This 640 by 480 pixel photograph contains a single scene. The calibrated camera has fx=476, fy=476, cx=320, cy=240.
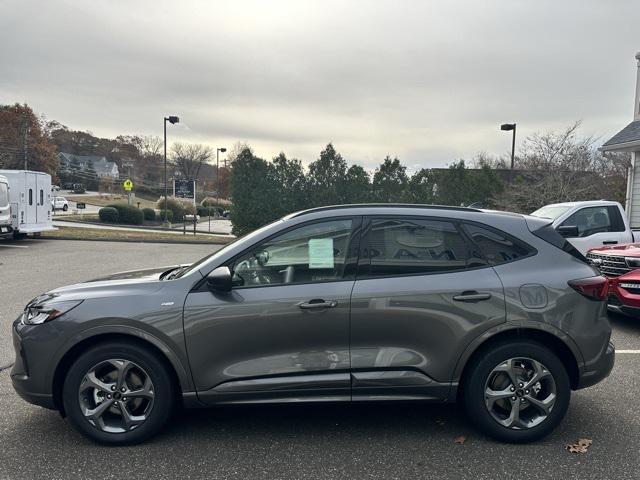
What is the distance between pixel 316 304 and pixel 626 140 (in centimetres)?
1378

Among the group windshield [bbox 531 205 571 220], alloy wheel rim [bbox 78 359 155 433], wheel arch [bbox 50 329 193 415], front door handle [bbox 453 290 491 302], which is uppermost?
windshield [bbox 531 205 571 220]

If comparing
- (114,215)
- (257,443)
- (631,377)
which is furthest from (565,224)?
(114,215)

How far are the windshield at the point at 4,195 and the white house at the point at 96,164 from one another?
273 ft

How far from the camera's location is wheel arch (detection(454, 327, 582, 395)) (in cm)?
327

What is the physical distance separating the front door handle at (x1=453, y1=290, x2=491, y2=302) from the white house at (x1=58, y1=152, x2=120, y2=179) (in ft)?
329

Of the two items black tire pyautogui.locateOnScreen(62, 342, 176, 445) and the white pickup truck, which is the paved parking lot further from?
the white pickup truck

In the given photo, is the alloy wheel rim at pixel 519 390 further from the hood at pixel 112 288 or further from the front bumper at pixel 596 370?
the hood at pixel 112 288

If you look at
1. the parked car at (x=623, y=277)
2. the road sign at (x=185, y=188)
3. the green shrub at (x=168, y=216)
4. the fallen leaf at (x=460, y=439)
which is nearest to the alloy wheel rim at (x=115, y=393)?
the fallen leaf at (x=460, y=439)

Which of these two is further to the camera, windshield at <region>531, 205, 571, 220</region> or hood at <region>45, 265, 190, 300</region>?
windshield at <region>531, 205, 571, 220</region>

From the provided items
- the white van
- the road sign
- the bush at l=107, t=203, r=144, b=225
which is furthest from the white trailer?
the bush at l=107, t=203, r=144, b=225

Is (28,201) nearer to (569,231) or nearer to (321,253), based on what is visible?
(569,231)

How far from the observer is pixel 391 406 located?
3963mm

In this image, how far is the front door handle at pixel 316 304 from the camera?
318 centimetres

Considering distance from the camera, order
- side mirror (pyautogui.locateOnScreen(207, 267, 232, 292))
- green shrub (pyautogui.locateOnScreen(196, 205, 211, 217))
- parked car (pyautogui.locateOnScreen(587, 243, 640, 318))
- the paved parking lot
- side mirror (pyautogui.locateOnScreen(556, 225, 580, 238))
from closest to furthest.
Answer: the paved parking lot
side mirror (pyautogui.locateOnScreen(207, 267, 232, 292))
parked car (pyautogui.locateOnScreen(587, 243, 640, 318))
side mirror (pyautogui.locateOnScreen(556, 225, 580, 238))
green shrub (pyautogui.locateOnScreen(196, 205, 211, 217))
